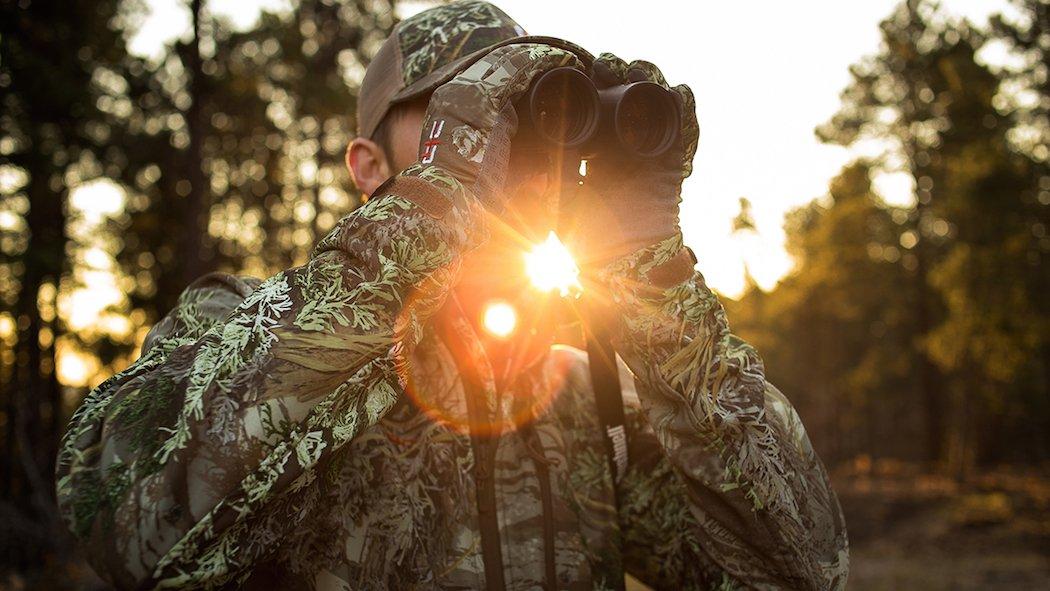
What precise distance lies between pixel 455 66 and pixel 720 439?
1074 mm

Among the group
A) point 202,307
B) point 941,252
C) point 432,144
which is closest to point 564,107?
point 432,144

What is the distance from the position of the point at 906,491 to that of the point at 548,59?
21.7 m

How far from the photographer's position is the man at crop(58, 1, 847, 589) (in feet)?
4.43

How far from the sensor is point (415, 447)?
1751 mm

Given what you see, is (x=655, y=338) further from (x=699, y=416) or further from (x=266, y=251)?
(x=266, y=251)

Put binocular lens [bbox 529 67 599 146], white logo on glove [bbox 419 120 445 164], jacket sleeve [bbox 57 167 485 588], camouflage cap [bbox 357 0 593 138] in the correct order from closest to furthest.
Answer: jacket sleeve [bbox 57 167 485 588] → white logo on glove [bbox 419 120 445 164] → binocular lens [bbox 529 67 599 146] → camouflage cap [bbox 357 0 593 138]

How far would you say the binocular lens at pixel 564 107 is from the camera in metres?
1.76

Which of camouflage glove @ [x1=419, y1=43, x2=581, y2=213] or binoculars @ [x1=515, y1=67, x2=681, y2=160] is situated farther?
binoculars @ [x1=515, y1=67, x2=681, y2=160]

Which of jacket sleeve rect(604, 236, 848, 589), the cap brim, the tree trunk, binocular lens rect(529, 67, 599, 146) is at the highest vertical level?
the tree trunk

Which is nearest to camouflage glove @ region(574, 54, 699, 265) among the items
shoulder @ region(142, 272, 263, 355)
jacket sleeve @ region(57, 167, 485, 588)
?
jacket sleeve @ region(57, 167, 485, 588)

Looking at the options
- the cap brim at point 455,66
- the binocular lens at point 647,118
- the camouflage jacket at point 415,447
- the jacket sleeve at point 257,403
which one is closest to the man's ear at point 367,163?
the cap brim at point 455,66

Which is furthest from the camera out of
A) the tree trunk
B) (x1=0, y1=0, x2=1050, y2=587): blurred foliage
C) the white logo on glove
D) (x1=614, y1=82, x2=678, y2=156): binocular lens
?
(x1=0, y1=0, x2=1050, y2=587): blurred foliage

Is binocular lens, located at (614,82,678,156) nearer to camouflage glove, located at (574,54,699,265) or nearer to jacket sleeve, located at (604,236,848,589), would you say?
camouflage glove, located at (574,54,699,265)

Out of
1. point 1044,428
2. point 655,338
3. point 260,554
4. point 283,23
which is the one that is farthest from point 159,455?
point 1044,428
